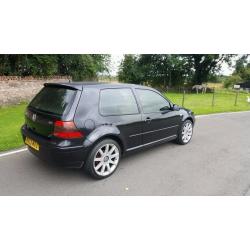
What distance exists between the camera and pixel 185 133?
530 centimetres

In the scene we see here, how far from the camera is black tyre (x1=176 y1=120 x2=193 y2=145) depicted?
5.12m

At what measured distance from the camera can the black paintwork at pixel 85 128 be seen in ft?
10.4

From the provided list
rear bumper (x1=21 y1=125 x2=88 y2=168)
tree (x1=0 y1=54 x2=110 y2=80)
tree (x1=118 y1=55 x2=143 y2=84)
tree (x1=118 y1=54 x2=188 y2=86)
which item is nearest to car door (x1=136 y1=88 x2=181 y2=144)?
rear bumper (x1=21 y1=125 x2=88 y2=168)

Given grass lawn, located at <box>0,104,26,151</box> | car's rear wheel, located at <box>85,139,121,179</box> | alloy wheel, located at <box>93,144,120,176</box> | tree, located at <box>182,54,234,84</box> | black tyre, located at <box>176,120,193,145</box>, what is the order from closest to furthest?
car's rear wheel, located at <box>85,139,121,179</box> → alloy wheel, located at <box>93,144,120,176</box> → grass lawn, located at <box>0,104,26,151</box> → black tyre, located at <box>176,120,193,145</box> → tree, located at <box>182,54,234,84</box>

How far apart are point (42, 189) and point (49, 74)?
33.7 feet

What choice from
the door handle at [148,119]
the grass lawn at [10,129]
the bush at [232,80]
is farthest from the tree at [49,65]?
the bush at [232,80]

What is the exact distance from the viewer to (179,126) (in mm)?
5000

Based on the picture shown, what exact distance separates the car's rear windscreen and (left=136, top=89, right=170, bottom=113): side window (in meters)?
1.42

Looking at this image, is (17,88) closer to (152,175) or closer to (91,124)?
(91,124)

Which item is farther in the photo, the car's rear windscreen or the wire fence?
the wire fence

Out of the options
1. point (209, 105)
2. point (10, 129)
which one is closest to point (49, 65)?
point (10, 129)

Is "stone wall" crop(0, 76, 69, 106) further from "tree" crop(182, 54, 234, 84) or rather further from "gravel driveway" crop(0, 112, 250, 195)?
"tree" crop(182, 54, 234, 84)
